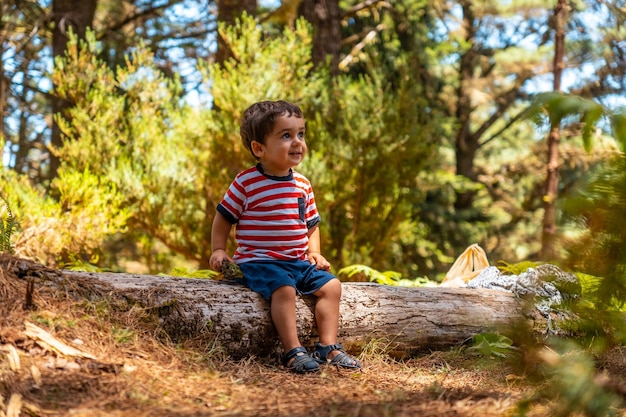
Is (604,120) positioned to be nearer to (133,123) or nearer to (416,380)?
(416,380)

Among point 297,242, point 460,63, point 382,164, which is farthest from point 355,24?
point 297,242

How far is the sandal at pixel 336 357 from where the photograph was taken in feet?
11.0

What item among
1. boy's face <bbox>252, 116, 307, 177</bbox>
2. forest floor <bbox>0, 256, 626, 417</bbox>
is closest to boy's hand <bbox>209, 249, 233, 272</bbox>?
forest floor <bbox>0, 256, 626, 417</bbox>

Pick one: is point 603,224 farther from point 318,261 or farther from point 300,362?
point 318,261

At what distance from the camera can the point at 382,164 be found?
Answer: 8.12m

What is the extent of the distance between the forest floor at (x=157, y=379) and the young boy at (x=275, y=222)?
44 cm

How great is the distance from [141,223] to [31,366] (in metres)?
5.41

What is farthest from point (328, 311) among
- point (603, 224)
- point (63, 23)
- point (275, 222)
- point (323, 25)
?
point (63, 23)

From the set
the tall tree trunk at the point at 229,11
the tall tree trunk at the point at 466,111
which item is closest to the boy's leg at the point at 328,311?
the tall tree trunk at the point at 229,11

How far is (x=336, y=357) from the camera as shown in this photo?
3.40 meters

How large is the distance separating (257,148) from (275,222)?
0.49 m

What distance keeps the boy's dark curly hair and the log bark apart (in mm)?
939

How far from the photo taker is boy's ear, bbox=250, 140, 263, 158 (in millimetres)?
3736

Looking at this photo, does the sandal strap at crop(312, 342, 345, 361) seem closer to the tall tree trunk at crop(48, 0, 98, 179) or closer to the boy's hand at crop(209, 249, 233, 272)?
the boy's hand at crop(209, 249, 233, 272)
